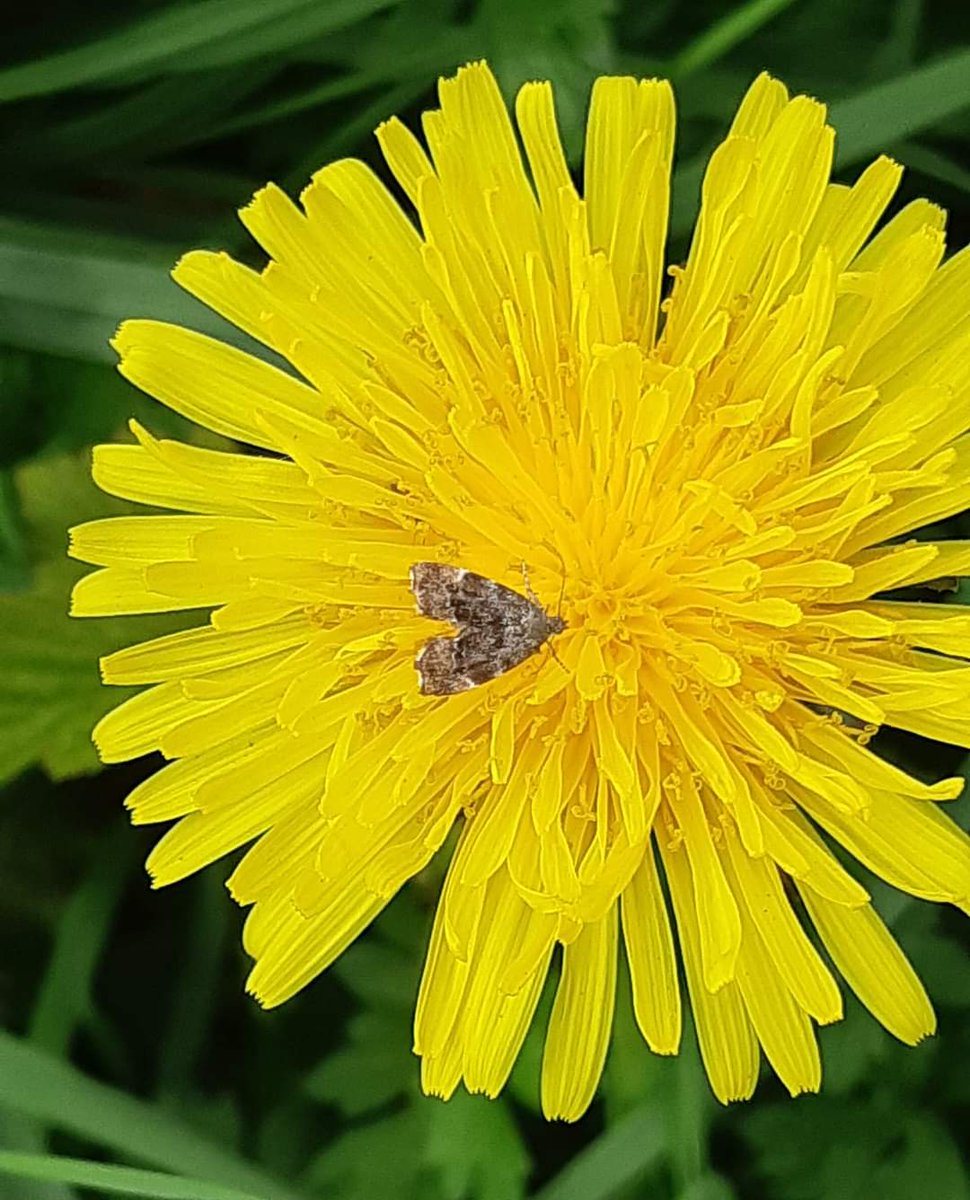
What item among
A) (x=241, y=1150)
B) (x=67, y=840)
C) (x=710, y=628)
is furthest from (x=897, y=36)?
(x=241, y=1150)

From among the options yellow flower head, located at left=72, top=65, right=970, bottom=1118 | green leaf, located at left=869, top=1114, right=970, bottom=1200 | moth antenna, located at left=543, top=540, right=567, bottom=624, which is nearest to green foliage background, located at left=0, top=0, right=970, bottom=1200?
green leaf, located at left=869, top=1114, right=970, bottom=1200

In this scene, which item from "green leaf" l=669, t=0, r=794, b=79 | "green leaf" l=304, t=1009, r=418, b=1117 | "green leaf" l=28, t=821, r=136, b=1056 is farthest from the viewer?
"green leaf" l=28, t=821, r=136, b=1056

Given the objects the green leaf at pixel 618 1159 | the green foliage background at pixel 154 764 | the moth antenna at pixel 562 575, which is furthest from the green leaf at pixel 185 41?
the green leaf at pixel 618 1159

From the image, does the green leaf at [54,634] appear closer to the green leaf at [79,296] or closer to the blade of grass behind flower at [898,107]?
the green leaf at [79,296]

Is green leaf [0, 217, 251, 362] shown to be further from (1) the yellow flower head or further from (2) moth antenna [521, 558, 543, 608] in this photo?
(2) moth antenna [521, 558, 543, 608]

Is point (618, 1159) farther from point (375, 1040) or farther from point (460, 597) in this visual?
point (460, 597)

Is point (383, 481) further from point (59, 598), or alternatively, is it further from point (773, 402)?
point (59, 598)

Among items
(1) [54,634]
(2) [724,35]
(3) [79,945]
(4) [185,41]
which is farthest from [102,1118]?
(2) [724,35]
